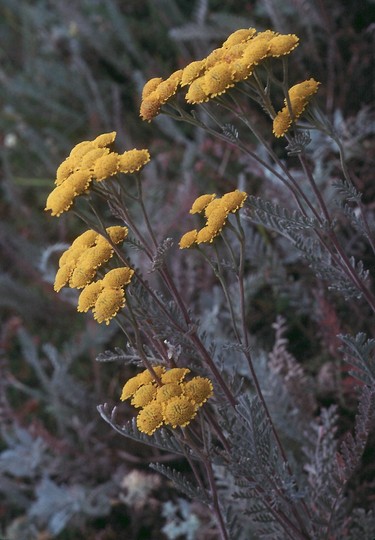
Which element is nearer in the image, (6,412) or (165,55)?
(6,412)

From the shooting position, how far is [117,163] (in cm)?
108

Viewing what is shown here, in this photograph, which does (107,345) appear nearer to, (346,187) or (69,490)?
(69,490)

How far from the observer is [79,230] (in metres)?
3.00

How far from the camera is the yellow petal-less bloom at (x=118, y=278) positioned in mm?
1052

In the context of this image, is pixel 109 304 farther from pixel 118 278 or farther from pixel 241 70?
pixel 241 70

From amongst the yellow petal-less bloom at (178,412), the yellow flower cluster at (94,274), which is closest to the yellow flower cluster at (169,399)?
the yellow petal-less bloom at (178,412)

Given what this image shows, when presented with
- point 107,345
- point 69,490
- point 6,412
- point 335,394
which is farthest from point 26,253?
point 335,394

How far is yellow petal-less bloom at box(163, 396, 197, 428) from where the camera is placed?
104 centimetres

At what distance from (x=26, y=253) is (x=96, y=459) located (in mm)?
906

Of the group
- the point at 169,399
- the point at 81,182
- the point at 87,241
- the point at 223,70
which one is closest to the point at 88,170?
the point at 81,182

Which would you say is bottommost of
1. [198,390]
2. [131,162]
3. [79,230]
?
[79,230]

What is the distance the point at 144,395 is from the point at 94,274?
0.59ft

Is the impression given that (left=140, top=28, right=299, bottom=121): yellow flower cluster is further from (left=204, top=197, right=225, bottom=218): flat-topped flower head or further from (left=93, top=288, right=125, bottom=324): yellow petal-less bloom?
(left=93, top=288, right=125, bottom=324): yellow petal-less bloom

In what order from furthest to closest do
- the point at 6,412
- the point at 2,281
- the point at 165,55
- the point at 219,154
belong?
the point at 165,55, the point at 2,281, the point at 219,154, the point at 6,412
